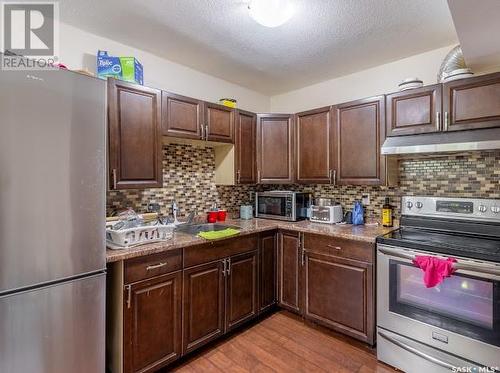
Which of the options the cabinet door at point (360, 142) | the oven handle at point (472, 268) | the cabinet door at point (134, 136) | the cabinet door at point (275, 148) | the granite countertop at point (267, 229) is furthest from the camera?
the cabinet door at point (275, 148)

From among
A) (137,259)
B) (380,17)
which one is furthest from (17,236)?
(380,17)

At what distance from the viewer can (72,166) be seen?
1.37m

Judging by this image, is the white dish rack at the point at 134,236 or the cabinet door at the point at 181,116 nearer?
the white dish rack at the point at 134,236

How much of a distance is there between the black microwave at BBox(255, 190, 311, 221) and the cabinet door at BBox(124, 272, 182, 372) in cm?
131

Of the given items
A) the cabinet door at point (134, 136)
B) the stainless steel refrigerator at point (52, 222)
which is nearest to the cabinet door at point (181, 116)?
the cabinet door at point (134, 136)

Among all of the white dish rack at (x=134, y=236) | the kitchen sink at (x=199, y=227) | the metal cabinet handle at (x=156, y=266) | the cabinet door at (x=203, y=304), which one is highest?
the white dish rack at (x=134, y=236)

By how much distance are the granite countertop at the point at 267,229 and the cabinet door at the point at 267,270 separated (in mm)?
126

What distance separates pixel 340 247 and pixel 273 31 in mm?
1762

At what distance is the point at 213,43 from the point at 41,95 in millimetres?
1390

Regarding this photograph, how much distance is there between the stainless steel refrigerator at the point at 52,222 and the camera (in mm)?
1193

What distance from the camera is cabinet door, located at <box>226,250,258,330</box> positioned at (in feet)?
7.36

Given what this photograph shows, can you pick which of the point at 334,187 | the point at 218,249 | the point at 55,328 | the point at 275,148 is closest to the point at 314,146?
the point at 275,148

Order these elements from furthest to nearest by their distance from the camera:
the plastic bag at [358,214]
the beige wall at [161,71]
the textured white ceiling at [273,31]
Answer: the plastic bag at [358,214] → the beige wall at [161,71] → the textured white ceiling at [273,31]

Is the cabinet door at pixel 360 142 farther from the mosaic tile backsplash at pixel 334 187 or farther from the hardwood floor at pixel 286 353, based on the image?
the hardwood floor at pixel 286 353
